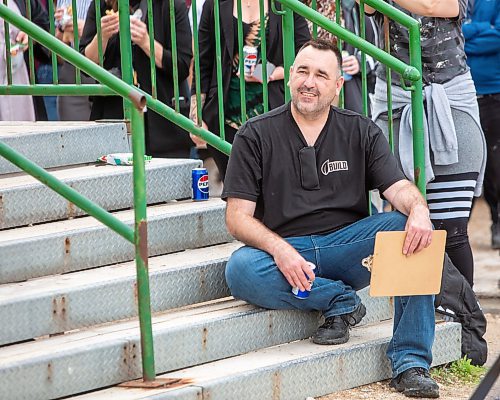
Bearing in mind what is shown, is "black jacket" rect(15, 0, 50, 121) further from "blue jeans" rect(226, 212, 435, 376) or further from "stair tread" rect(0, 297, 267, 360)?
"blue jeans" rect(226, 212, 435, 376)

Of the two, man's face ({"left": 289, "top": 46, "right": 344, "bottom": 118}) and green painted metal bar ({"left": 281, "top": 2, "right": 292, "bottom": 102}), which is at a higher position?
green painted metal bar ({"left": 281, "top": 2, "right": 292, "bottom": 102})

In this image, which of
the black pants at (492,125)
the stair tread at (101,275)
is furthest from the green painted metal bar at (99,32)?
the black pants at (492,125)

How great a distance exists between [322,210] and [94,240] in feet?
3.51

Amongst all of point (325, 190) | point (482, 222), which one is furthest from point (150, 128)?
point (482, 222)

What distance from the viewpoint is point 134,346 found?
511 cm

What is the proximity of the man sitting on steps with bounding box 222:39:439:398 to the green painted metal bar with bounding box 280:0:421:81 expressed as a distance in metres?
0.18

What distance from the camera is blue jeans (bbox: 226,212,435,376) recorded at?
5496 millimetres

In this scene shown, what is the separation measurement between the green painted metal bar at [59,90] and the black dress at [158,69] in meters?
0.44

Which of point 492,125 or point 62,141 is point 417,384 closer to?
point 62,141

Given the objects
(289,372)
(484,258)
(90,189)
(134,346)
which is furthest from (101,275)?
(484,258)

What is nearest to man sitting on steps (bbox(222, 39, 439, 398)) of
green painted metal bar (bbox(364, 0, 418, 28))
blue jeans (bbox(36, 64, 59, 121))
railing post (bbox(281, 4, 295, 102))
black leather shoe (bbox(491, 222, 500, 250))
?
green painted metal bar (bbox(364, 0, 418, 28))

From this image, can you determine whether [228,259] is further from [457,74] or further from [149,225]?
[457,74]

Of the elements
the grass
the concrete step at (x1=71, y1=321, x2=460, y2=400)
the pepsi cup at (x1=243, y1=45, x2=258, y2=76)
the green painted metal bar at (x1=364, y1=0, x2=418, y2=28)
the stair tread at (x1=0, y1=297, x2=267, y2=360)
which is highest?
the green painted metal bar at (x1=364, y1=0, x2=418, y2=28)

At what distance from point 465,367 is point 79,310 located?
6.30ft
